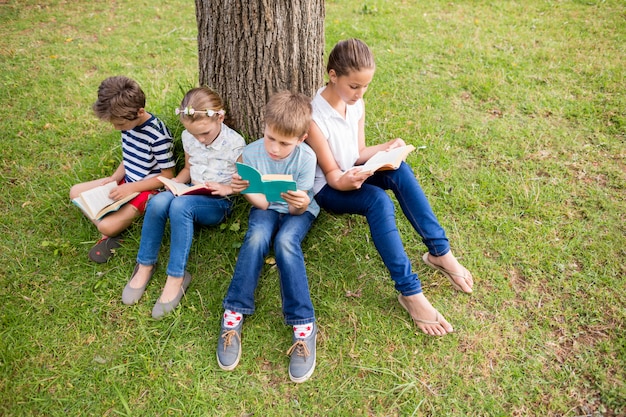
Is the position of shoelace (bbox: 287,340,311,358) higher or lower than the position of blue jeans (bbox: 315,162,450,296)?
lower

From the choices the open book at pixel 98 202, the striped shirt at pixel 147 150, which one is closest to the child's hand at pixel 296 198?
the striped shirt at pixel 147 150

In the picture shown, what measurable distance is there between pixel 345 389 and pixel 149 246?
154cm

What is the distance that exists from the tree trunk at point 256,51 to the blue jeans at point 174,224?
78cm

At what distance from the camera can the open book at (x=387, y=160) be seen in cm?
266


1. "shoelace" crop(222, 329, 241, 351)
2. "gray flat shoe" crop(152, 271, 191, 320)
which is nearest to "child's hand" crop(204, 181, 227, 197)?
"gray flat shoe" crop(152, 271, 191, 320)

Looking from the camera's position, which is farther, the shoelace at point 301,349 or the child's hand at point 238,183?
the child's hand at point 238,183

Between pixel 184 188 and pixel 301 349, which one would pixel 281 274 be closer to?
pixel 301 349

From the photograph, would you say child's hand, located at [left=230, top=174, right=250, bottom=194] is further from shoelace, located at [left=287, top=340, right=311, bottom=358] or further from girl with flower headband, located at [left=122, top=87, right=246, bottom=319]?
shoelace, located at [left=287, top=340, right=311, bottom=358]

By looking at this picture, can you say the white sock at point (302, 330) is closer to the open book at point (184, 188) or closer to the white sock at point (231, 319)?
the white sock at point (231, 319)

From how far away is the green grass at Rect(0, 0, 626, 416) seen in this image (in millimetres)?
2367

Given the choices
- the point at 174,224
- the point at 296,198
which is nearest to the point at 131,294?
the point at 174,224

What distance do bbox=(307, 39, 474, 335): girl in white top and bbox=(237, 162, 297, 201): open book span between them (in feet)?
1.36

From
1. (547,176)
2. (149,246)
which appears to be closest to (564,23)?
(547,176)

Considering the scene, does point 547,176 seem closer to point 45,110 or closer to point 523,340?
point 523,340
